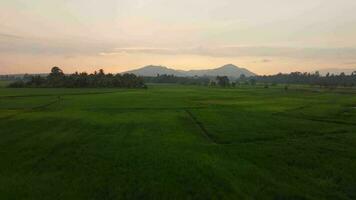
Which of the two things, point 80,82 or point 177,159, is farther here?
point 80,82

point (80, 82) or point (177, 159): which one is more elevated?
point (80, 82)

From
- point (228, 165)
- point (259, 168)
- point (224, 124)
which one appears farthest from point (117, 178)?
point (224, 124)

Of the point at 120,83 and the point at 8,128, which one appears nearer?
the point at 8,128

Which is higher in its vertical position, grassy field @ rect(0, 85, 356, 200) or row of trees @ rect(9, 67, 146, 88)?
row of trees @ rect(9, 67, 146, 88)

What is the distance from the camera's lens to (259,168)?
20.9 meters

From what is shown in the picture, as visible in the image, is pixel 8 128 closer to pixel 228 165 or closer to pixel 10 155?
pixel 10 155

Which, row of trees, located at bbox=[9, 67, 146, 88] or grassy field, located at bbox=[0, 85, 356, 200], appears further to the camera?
row of trees, located at bbox=[9, 67, 146, 88]

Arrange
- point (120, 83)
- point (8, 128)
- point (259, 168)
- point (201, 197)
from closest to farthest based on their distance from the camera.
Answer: point (201, 197) < point (259, 168) < point (8, 128) < point (120, 83)

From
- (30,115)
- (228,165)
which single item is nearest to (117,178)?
(228,165)

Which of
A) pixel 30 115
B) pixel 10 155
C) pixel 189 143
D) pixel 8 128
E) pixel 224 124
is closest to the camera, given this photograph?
pixel 10 155

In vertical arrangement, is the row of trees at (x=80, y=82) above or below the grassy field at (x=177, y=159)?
above

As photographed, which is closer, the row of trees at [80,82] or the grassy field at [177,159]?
the grassy field at [177,159]

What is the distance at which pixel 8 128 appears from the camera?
33.3 metres

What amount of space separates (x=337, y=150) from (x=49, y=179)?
66.1 ft
